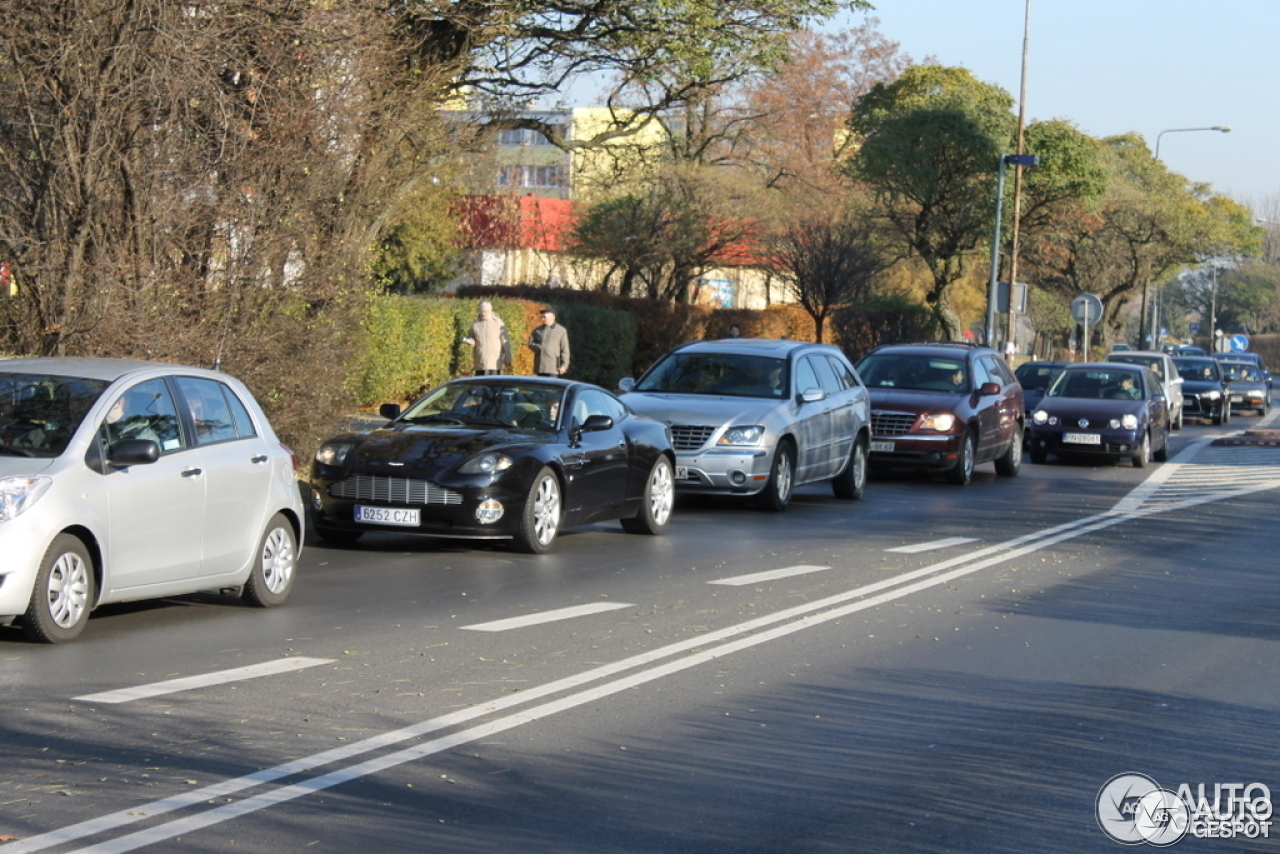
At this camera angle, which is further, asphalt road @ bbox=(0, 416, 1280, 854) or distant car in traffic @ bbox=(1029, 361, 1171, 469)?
distant car in traffic @ bbox=(1029, 361, 1171, 469)

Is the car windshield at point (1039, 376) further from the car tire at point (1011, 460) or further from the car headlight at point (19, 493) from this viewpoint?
the car headlight at point (19, 493)

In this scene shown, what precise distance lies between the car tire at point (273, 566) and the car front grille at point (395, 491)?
199 cm

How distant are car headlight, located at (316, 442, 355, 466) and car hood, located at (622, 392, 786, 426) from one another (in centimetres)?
435

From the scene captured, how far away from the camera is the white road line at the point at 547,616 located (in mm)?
9341

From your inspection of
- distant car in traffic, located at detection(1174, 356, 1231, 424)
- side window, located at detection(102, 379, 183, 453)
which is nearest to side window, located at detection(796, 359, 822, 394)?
side window, located at detection(102, 379, 183, 453)

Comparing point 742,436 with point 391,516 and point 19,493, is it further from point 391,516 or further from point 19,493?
point 19,493

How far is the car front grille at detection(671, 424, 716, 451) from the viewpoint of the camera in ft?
53.8

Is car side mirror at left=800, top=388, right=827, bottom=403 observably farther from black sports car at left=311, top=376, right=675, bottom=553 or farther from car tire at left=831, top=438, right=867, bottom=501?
black sports car at left=311, top=376, right=675, bottom=553

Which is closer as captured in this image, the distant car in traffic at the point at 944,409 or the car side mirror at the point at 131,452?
the car side mirror at the point at 131,452

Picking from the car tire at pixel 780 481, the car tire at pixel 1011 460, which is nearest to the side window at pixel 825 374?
the car tire at pixel 780 481

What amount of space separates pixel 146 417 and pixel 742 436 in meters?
8.16

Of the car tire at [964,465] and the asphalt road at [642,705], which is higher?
the car tire at [964,465]

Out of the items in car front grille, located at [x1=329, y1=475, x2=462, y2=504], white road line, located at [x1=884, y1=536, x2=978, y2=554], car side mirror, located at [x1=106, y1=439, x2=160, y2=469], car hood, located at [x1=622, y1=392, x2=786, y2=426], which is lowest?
white road line, located at [x1=884, y1=536, x2=978, y2=554]

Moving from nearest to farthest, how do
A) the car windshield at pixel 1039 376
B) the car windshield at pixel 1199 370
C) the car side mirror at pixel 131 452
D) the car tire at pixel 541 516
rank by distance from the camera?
1. the car side mirror at pixel 131 452
2. the car tire at pixel 541 516
3. the car windshield at pixel 1039 376
4. the car windshield at pixel 1199 370
